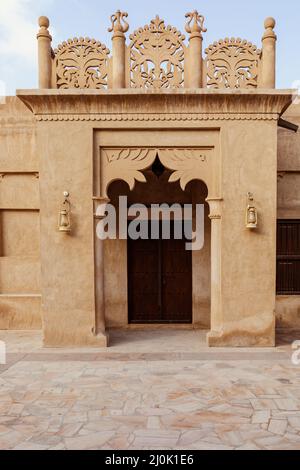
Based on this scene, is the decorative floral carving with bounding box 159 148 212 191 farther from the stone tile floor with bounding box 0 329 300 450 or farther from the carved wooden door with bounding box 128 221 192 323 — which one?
the stone tile floor with bounding box 0 329 300 450

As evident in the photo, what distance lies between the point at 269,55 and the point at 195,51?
1.48 meters

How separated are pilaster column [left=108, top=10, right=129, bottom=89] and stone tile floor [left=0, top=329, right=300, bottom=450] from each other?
5.42 m

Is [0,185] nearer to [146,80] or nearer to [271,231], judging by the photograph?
[146,80]

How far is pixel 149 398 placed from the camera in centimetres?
504

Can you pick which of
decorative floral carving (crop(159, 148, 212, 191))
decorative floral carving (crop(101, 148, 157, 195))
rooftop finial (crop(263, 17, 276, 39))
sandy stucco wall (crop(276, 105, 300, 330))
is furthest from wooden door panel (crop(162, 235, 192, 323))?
rooftop finial (crop(263, 17, 276, 39))

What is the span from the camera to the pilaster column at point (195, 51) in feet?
23.1

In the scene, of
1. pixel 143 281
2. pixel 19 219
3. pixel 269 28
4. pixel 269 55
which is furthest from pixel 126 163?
pixel 269 28

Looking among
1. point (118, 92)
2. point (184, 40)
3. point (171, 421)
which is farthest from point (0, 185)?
point (171, 421)

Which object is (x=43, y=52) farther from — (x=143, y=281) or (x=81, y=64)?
(x=143, y=281)

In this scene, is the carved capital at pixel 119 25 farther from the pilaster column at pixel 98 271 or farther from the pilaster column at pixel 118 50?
the pilaster column at pixel 98 271

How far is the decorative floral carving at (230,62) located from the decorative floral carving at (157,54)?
60cm

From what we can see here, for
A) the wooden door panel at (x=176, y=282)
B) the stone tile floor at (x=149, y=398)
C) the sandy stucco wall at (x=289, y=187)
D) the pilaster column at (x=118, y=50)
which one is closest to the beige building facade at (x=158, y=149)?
the pilaster column at (x=118, y=50)

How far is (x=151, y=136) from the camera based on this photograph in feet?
24.0

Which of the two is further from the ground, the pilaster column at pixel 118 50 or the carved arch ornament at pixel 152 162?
the pilaster column at pixel 118 50
